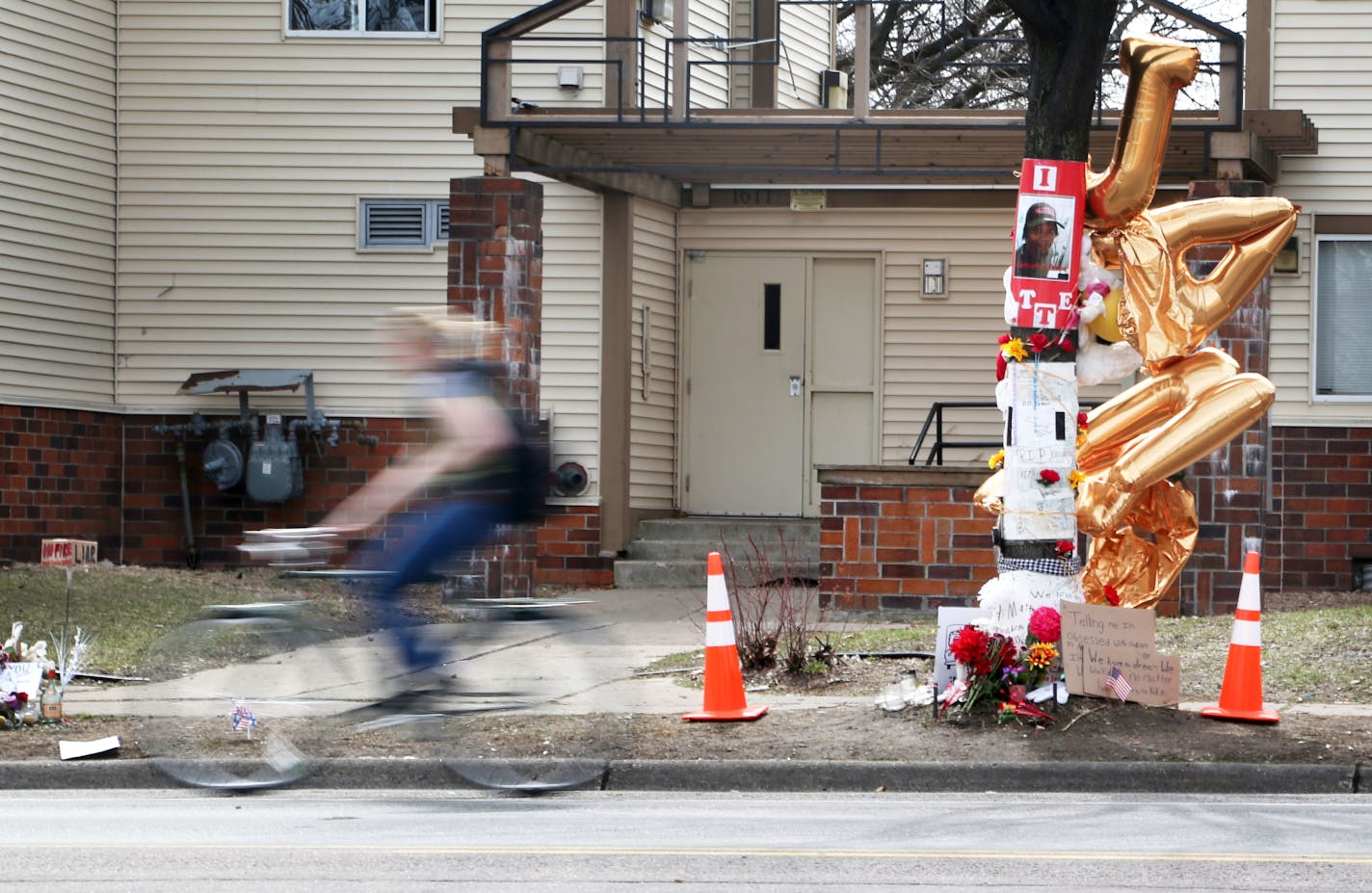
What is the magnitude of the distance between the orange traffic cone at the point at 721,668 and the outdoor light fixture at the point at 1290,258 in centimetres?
969

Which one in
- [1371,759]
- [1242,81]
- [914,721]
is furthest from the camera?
Answer: [1242,81]

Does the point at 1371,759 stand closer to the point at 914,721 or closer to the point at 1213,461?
the point at 914,721

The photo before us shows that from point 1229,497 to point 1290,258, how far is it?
3.95 meters

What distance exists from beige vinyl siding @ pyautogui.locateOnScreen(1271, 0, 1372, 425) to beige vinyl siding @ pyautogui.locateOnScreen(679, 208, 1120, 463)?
1927mm

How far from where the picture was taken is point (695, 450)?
19906mm

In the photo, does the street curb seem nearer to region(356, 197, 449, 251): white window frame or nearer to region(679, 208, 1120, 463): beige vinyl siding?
region(356, 197, 449, 251): white window frame

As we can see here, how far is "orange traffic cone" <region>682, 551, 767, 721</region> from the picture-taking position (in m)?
10.3

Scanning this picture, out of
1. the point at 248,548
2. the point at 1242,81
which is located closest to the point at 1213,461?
the point at 1242,81

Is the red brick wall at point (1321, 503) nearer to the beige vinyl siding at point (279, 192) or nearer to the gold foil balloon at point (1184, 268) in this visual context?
Result: the beige vinyl siding at point (279, 192)

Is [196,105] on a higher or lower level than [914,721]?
higher

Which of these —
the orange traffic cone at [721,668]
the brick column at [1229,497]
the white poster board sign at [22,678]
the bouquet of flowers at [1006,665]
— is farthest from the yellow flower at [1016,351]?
the white poster board sign at [22,678]

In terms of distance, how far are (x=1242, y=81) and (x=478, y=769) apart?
30.9ft

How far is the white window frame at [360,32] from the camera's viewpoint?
18.9 m

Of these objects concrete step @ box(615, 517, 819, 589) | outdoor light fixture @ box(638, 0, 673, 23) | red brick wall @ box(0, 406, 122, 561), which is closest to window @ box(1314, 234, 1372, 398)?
concrete step @ box(615, 517, 819, 589)
